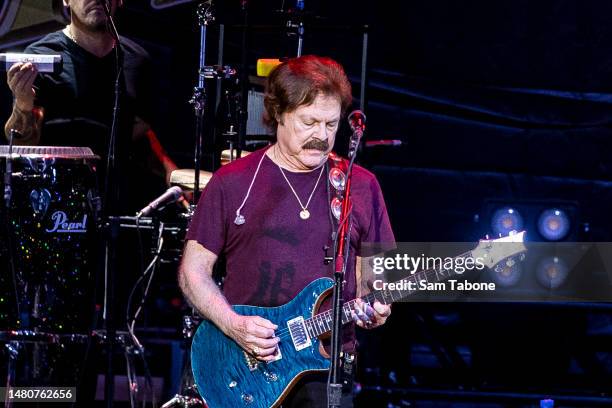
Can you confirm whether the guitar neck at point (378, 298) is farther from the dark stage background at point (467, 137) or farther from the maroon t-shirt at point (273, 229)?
the dark stage background at point (467, 137)

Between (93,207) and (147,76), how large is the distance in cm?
132

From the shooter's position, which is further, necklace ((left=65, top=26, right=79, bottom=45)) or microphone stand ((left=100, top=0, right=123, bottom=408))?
necklace ((left=65, top=26, right=79, bottom=45))

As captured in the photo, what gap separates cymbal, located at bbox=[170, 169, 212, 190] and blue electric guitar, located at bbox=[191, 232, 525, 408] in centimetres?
160

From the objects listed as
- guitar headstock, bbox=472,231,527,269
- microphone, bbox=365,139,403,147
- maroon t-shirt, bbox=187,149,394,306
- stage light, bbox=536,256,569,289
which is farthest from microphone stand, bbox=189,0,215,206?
stage light, bbox=536,256,569,289

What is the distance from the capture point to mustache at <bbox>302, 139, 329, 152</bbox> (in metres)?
4.38

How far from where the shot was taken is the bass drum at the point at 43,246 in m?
5.14

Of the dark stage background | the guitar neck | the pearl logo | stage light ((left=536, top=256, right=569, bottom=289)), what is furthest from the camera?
the dark stage background

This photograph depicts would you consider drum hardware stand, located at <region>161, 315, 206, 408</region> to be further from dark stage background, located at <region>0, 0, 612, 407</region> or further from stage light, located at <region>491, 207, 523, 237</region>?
stage light, located at <region>491, 207, 523, 237</region>

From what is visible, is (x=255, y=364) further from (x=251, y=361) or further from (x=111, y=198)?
(x=111, y=198)

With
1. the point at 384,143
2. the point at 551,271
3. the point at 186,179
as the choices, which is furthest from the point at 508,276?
the point at 186,179

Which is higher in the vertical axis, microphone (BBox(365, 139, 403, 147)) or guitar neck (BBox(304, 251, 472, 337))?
microphone (BBox(365, 139, 403, 147))

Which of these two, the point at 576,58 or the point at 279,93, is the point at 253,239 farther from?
the point at 576,58

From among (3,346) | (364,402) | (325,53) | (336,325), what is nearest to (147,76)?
(325,53)

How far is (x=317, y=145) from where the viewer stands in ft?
14.4
